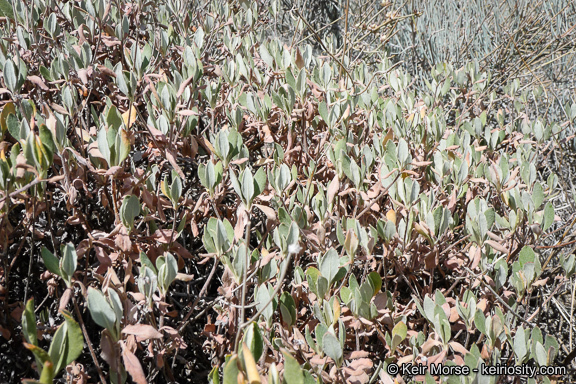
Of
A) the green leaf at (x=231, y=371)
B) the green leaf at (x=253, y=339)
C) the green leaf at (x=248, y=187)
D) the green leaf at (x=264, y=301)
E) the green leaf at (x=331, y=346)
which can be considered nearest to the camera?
the green leaf at (x=231, y=371)

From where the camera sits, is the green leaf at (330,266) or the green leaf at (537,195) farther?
the green leaf at (537,195)

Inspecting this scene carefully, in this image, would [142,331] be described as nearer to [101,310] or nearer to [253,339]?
[101,310]

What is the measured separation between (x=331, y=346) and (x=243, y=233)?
1.66ft

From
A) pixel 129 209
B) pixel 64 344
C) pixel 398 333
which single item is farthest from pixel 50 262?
pixel 398 333

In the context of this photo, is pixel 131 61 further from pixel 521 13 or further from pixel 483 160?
pixel 521 13

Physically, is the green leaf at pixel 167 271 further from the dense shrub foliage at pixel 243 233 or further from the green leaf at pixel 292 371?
the green leaf at pixel 292 371

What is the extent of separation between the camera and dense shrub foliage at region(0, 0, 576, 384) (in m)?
0.97

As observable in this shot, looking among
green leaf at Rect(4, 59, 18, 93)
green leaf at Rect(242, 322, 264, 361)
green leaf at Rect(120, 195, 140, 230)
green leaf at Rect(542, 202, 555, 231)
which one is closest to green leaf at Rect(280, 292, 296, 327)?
green leaf at Rect(242, 322, 264, 361)

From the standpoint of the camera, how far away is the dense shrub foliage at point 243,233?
3.18ft

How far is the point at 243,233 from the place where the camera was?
1329mm

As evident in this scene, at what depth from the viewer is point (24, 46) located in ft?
5.45

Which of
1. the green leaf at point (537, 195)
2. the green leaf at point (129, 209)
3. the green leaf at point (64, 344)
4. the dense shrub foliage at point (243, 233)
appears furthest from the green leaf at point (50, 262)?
the green leaf at point (537, 195)

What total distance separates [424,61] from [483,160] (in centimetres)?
249

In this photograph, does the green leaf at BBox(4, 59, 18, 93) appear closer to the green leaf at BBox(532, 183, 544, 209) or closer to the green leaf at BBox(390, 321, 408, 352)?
the green leaf at BBox(390, 321, 408, 352)
